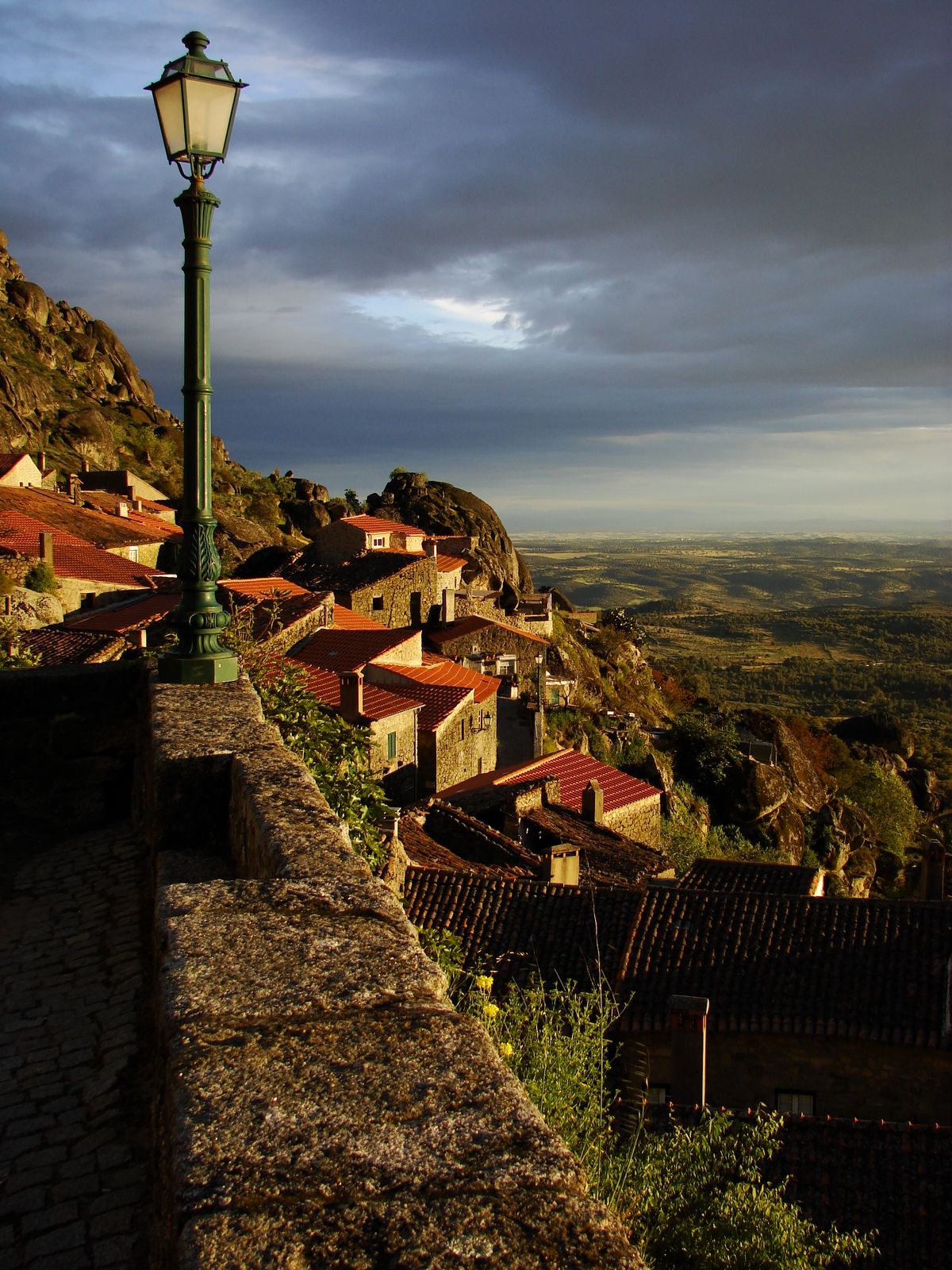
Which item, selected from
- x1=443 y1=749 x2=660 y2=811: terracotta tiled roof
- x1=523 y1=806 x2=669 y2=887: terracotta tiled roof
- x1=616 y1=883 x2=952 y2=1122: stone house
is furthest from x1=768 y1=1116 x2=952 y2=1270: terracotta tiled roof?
x1=443 y1=749 x2=660 y2=811: terracotta tiled roof

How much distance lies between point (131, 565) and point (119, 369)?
51.2 m

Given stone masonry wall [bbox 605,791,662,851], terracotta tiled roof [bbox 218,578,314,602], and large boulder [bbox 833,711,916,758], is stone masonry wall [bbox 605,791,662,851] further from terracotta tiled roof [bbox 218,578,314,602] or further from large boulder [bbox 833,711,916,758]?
large boulder [bbox 833,711,916,758]

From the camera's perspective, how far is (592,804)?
23797mm

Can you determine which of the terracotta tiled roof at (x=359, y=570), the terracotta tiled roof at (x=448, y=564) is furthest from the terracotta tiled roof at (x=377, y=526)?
the terracotta tiled roof at (x=359, y=570)

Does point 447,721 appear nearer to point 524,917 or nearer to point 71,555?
point 524,917

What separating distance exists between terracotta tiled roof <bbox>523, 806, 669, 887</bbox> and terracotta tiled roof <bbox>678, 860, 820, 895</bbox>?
882 mm

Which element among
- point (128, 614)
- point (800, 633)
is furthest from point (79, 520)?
point (800, 633)

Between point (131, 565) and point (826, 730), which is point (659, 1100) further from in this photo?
point (826, 730)

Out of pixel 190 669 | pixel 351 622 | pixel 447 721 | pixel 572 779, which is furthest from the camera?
pixel 351 622

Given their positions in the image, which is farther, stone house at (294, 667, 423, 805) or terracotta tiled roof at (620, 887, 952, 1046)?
stone house at (294, 667, 423, 805)

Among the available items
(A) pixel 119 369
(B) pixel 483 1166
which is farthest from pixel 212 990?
(A) pixel 119 369

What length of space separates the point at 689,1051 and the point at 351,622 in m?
20.9

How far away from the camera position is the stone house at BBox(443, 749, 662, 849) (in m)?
23.4

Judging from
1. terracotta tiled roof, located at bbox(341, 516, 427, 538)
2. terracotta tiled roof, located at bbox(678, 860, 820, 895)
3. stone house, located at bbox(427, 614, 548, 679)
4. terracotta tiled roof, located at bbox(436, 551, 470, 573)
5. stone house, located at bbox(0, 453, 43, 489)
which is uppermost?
stone house, located at bbox(0, 453, 43, 489)
